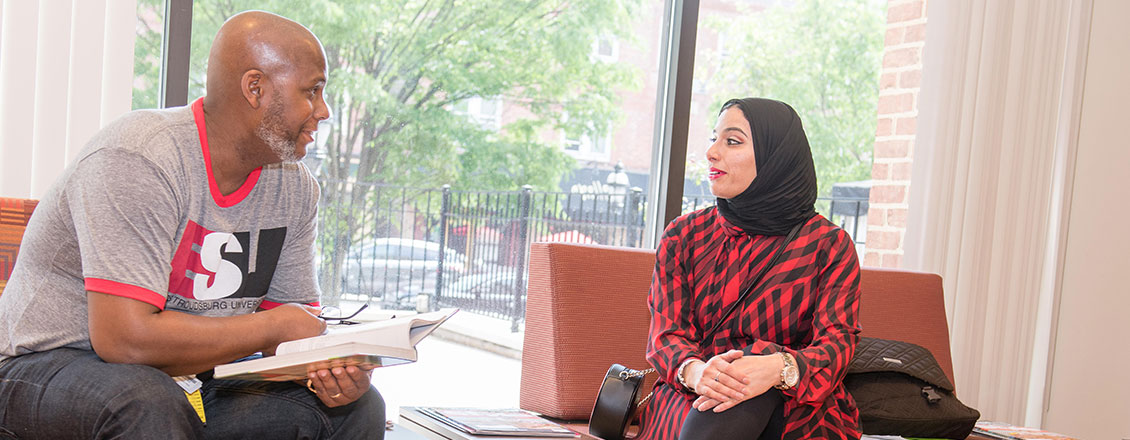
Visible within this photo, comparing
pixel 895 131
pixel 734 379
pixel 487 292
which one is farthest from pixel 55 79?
pixel 895 131

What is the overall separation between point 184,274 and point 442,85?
1.72 metres

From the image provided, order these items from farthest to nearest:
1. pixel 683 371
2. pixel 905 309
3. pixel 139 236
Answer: pixel 905 309 → pixel 683 371 → pixel 139 236

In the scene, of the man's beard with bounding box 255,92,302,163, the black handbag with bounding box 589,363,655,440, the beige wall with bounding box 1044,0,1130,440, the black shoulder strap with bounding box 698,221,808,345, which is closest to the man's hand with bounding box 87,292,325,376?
the man's beard with bounding box 255,92,302,163

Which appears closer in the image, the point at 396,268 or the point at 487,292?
the point at 396,268

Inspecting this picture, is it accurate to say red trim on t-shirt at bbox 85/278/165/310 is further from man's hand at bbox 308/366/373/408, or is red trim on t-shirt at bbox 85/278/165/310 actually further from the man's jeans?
man's hand at bbox 308/366/373/408

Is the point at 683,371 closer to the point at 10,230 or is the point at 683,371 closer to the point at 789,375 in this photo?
the point at 789,375

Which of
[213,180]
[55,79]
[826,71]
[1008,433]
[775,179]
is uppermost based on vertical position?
[826,71]

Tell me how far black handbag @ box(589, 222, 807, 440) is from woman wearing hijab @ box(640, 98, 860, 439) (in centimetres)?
1

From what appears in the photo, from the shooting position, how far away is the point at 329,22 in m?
3.09

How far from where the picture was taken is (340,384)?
171 centimetres

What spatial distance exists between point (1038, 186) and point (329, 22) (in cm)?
275

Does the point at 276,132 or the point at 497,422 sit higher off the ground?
the point at 276,132

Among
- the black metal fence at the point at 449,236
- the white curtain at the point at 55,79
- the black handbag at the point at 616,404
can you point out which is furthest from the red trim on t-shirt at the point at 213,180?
the black metal fence at the point at 449,236

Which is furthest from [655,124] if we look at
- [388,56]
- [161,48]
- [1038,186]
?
[161,48]
